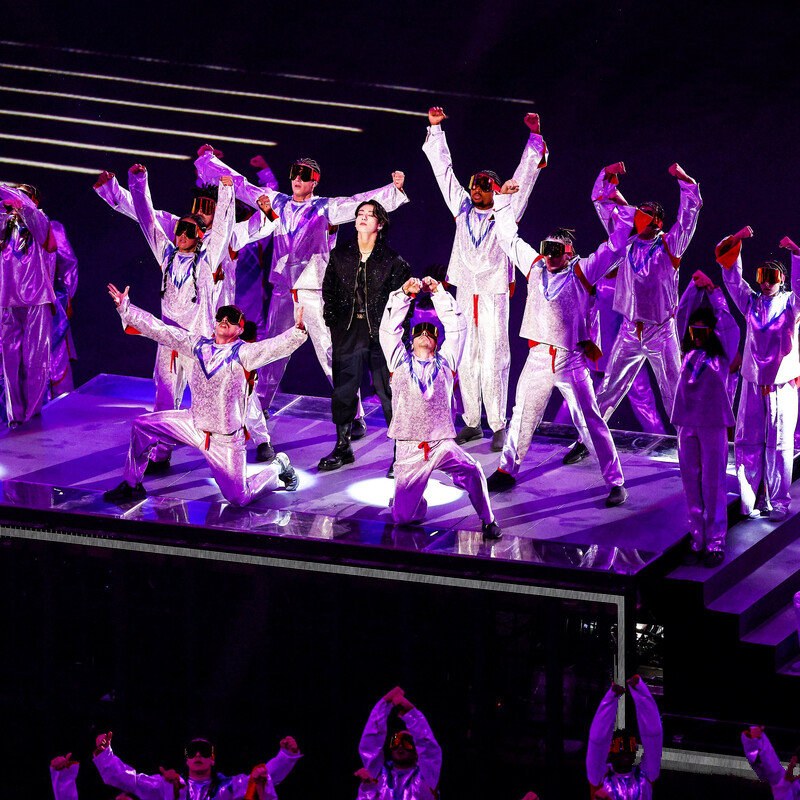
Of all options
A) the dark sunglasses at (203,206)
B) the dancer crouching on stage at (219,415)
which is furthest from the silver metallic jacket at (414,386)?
the dark sunglasses at (203,206)

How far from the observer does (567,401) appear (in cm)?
849

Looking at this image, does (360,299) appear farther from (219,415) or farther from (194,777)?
(194,777)

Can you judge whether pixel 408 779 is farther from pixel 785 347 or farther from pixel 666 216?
pixel 666 216

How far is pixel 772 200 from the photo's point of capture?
9.22m

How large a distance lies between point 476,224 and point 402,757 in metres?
2.90

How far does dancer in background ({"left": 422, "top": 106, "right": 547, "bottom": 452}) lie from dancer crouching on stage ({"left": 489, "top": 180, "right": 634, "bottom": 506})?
0.42 m

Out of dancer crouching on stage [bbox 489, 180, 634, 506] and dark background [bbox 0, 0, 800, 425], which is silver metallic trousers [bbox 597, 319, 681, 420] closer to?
dancer crouching on stage [bbox 489, 180, 634, 506]

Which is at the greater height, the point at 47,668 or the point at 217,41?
the point at 217,41

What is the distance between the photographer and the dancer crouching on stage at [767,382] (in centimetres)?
837

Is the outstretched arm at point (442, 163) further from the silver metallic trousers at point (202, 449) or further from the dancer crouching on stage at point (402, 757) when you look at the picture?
the dancer crouching on stage at point (402, 757)

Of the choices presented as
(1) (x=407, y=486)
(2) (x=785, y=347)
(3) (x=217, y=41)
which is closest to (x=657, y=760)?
(1) (x=407, y=486)

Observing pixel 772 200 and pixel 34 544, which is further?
pixel 772 200

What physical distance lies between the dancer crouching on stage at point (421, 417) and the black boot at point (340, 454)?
0.89 m

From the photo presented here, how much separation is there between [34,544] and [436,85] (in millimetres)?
3506
